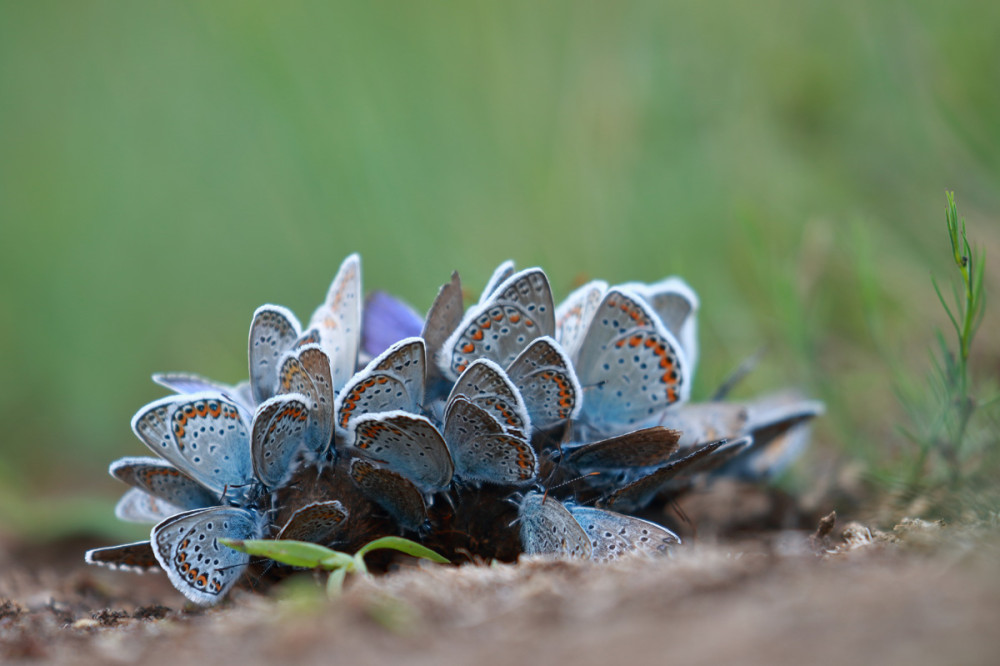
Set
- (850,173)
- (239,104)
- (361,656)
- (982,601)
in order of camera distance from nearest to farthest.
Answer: (982,601), (361,656), (850,173), (239,104)

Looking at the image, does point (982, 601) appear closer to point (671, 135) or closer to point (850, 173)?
point (850, 173)

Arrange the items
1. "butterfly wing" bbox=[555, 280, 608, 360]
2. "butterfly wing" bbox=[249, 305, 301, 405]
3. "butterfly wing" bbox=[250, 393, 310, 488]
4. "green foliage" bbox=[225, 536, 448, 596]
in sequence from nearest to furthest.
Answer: "green foliage" bbox=[225, 536, 448, 596], "butterfly wing" bbox=[250, 393, 310, 488], "butterfly wing" bbox=[249, 305, 301, 405], "butterfly wing" bbox=[555, 280, 608, 360]

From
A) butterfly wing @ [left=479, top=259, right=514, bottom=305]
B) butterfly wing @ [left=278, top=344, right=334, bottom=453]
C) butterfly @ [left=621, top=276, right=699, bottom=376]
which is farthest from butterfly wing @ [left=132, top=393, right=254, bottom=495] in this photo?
butterfly @ [left=621, top=276, right=699, bottom=376]

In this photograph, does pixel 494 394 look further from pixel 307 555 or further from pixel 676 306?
pixel 676 306

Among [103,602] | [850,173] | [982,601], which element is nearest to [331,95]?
[850,173]

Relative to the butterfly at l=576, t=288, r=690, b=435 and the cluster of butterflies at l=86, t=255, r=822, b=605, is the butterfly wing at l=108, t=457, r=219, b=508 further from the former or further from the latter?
the butterfly at l=576, t=288, r=690, b=435

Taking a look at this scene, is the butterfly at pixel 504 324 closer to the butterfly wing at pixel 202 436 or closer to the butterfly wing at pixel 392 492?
the butterfly wing at pixel 392 492
